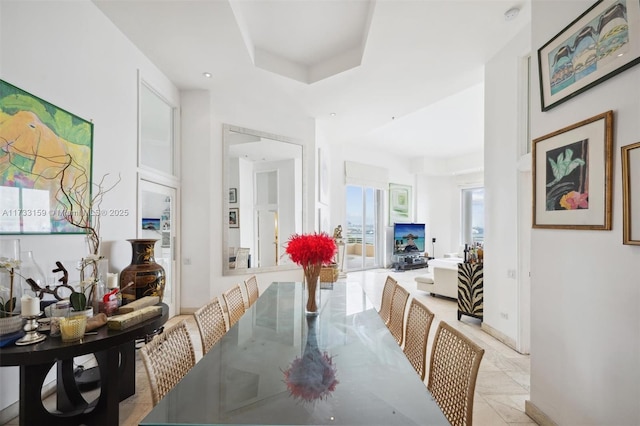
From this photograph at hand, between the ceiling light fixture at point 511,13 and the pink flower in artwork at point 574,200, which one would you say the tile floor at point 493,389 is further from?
the ceiling light fixture at point 511,13

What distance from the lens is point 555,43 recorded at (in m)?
1.92

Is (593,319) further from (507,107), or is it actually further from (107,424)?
(107,424)

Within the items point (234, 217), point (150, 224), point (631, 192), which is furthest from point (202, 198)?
point (631, 192)

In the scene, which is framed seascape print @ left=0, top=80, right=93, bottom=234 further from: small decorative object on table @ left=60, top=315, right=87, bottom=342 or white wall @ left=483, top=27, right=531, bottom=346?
white wall @ left=483, top=27, right=531, bottom=346

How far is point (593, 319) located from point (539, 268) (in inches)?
18.9

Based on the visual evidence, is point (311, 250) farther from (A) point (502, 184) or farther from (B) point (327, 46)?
(B) point (327, 46)

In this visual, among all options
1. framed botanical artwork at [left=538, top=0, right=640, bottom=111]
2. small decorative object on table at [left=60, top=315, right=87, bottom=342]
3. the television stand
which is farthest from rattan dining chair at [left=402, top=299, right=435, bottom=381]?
the television stand

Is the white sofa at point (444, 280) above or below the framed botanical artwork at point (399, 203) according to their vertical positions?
below

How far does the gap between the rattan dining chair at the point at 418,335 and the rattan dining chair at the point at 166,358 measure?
1.19 metres

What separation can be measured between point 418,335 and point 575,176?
131 centimetres

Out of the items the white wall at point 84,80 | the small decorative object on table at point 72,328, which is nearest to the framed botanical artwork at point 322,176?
the white wall at point 84,80

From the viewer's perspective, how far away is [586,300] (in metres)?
1.66

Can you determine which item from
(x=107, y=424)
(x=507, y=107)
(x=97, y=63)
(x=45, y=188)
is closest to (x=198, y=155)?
(x=97, y=63)

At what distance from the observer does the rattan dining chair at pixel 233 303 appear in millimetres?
2197
